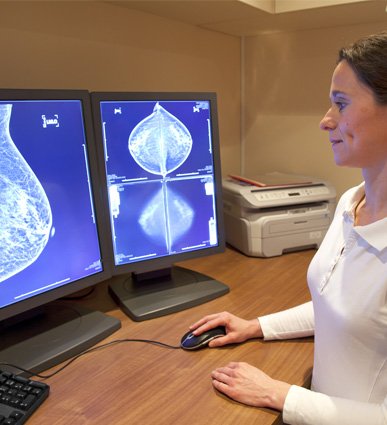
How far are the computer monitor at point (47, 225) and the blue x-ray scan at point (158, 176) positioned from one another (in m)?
0.08

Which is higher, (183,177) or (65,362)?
(183,177)

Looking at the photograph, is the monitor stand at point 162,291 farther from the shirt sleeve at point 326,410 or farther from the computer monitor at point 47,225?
the shirt sleeve at point 326,410

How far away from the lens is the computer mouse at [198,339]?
101cm

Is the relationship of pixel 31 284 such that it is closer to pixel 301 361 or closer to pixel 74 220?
pixel 74 220

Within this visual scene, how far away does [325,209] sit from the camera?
1637mm

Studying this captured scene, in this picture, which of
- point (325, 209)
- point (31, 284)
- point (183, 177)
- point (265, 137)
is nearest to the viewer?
point (31, 284)

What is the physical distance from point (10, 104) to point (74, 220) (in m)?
0.30

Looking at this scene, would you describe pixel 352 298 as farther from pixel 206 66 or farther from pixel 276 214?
pixel 206 66

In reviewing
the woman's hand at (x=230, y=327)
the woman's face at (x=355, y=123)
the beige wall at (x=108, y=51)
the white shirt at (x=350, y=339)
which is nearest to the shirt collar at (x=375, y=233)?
the white shirt at (x=350, y=339)

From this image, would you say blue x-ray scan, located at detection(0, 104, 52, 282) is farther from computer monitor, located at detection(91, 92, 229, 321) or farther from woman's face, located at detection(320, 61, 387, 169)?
woman's face, located at detection(320, 61, 387, 169)

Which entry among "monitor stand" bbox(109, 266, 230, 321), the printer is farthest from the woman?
the printer

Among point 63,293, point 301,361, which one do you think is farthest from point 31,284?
point 301,361

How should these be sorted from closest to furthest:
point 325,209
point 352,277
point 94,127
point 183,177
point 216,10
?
point 352,277
point 94,127
point 183,177
point 216,10
point 325,209

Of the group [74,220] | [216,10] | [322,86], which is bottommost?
[74,220]
